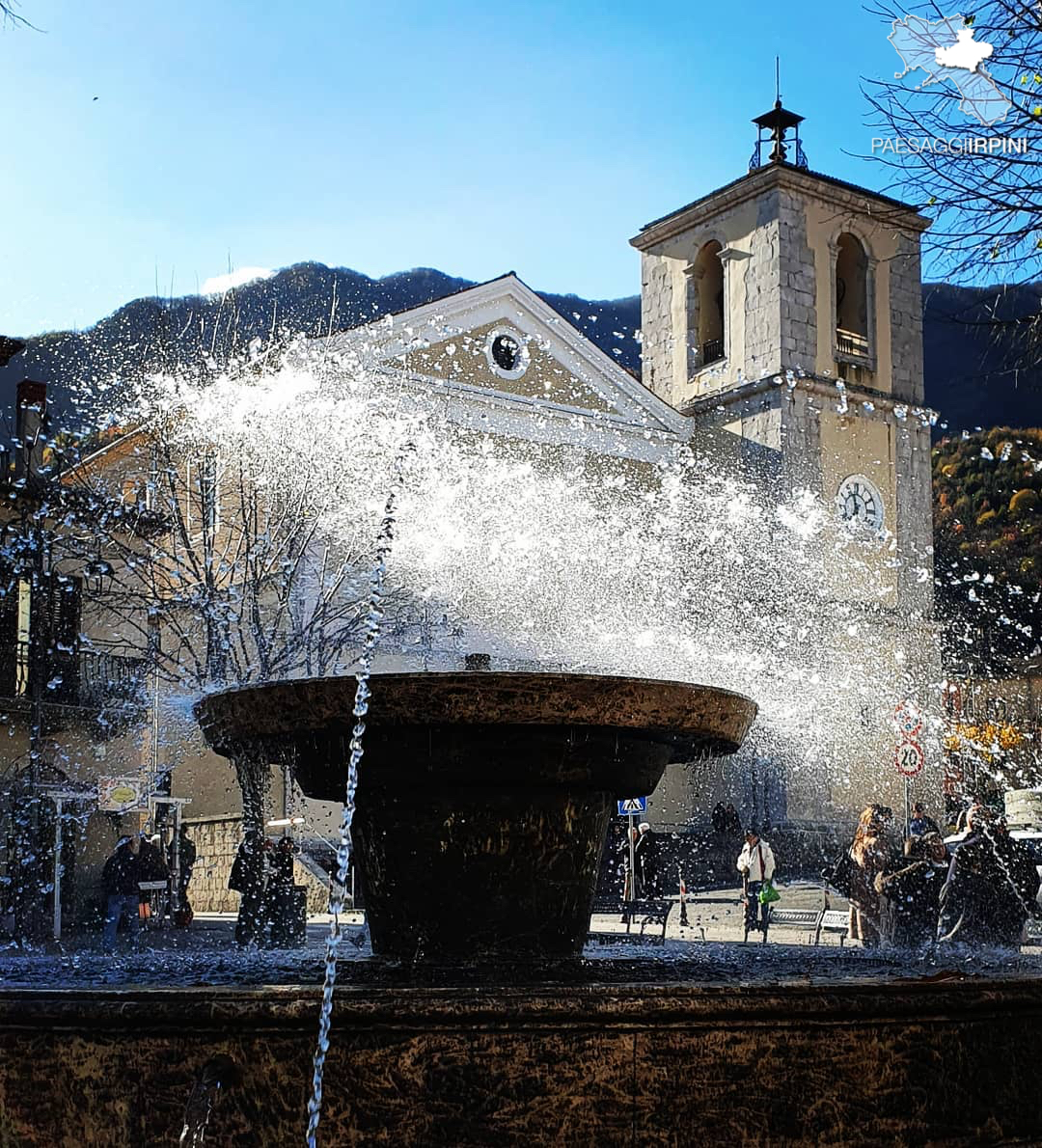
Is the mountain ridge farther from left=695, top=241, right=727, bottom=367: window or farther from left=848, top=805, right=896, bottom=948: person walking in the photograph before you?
left=848, top=805, right=896, bottom=948: person walking

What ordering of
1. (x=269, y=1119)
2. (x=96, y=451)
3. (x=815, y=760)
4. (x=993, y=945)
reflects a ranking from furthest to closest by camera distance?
(x=815, y=760), (x=96, y=451), (x=993, y=945), (x=269, y=1119)

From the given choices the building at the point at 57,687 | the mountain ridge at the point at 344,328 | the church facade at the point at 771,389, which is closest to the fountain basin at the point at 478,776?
the mountain ridge at the point at 344,328

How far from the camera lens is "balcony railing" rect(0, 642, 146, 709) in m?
22.3

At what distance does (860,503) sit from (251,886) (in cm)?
2323

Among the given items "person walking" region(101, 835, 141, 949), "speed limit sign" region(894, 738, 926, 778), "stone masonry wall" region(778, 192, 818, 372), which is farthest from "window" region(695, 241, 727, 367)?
"person walking" region(101, 835, 141, 949)

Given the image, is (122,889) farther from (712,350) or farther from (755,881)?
(712,350)

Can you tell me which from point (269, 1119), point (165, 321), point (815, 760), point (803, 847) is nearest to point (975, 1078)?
point (269, 1119)

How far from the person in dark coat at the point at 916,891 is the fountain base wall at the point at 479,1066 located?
7524 mm

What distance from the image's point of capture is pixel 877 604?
33188 millimetres

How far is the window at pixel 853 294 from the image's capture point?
113 feet

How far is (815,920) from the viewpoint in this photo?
1528 centimetres

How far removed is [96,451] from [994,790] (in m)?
22.6

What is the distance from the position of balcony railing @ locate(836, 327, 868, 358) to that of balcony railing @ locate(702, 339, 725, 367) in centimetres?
254

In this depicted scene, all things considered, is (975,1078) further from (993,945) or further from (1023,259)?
(993,945)
